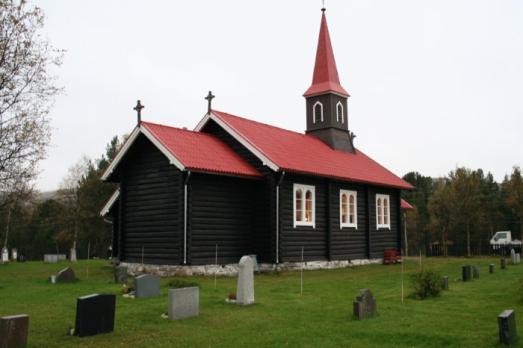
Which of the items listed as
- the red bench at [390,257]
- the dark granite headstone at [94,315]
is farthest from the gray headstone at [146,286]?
the red bench at [390,257]

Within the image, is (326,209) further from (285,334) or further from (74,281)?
(285,334)

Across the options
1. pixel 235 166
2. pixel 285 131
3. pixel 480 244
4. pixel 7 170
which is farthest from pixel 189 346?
pixel 480 244

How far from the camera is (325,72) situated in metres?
32.3

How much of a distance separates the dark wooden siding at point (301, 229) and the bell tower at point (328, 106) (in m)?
6.23

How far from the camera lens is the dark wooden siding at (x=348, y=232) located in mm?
26859

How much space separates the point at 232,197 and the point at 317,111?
11.3m

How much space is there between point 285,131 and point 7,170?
53.1ft

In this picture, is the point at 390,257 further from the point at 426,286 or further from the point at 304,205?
the point at 426,286

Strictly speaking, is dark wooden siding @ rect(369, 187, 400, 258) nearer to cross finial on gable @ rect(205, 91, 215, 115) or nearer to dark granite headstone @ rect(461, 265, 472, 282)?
cross finial on gable @ rect(205, 91, 215, 115)

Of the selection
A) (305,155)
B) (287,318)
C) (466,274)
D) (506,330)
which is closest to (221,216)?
(305,155)

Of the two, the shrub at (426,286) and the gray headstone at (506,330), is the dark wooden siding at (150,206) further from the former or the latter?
the gray headstone at (506,330)

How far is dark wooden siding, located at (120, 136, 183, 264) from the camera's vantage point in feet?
70.4

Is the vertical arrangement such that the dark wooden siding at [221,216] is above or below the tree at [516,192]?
below

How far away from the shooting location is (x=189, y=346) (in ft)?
29.8
